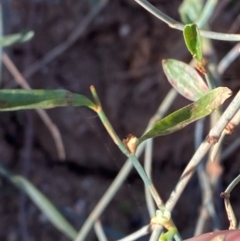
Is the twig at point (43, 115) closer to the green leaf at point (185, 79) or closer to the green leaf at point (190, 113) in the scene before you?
the green leaf at point (185, 79)

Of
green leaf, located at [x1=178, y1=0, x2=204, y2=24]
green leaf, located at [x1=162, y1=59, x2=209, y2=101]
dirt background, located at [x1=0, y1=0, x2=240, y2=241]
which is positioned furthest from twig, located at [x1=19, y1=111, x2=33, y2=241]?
green leaf, located at [x1=162, y1=59, x2=209, y2=101]

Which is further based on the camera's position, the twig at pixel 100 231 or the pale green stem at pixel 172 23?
the twig at pixel 100 231

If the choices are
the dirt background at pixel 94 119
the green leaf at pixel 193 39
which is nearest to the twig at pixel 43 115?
the dirt background at pixel 94 119

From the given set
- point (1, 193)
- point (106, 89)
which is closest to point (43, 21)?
point (106, 89)

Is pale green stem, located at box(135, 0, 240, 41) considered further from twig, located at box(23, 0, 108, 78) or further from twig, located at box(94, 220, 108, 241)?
twig, located at box(23, 0, 108, 78)

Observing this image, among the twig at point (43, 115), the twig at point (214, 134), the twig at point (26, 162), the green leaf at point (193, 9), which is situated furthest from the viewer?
the twig at point (26, 162)

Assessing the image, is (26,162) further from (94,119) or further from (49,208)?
(49,208)

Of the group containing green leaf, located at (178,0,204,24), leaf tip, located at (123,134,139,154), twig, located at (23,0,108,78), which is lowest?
leaf tip, located at (123,134,139,154)
